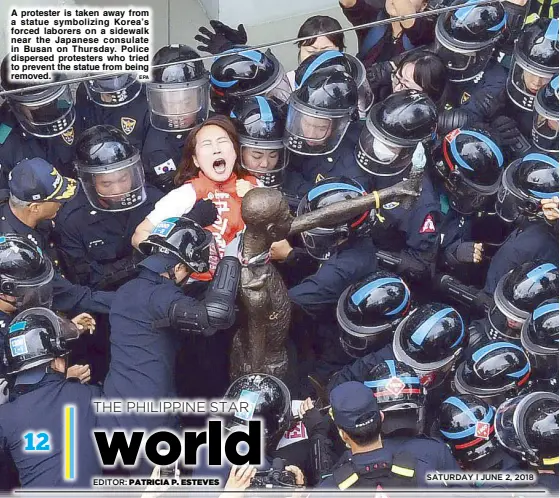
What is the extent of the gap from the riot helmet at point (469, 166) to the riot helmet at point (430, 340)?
2.58 ft

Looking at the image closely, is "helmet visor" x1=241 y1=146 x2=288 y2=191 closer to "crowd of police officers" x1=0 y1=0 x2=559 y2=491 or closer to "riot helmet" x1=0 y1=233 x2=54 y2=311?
"crowd of police officers" x1=0 y1=0 x2=559 y2=491

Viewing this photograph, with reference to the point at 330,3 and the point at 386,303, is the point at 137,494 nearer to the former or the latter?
the point at 386,303

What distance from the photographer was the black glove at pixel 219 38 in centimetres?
784

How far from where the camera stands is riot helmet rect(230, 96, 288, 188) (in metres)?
6.76

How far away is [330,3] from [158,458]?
4086 mm

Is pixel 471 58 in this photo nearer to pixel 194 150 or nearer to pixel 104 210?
pixel 194 150

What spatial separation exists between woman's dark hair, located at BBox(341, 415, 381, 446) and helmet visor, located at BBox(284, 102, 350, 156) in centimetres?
171

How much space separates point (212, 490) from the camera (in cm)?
587

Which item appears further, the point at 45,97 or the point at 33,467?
the point at 45,97

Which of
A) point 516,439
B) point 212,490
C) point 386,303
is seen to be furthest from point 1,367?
point 516,439

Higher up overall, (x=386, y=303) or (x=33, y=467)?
(x=386, y=303)

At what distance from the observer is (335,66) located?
23.1ft

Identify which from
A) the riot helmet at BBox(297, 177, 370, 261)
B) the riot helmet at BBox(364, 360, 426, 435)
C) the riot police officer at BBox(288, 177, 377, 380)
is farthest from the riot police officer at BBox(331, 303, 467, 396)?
the riot helmet at BBox(297, 177, 370, 261)

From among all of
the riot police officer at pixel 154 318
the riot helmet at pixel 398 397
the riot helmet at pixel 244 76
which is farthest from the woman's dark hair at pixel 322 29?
the riot helmet at pixel 398 397
